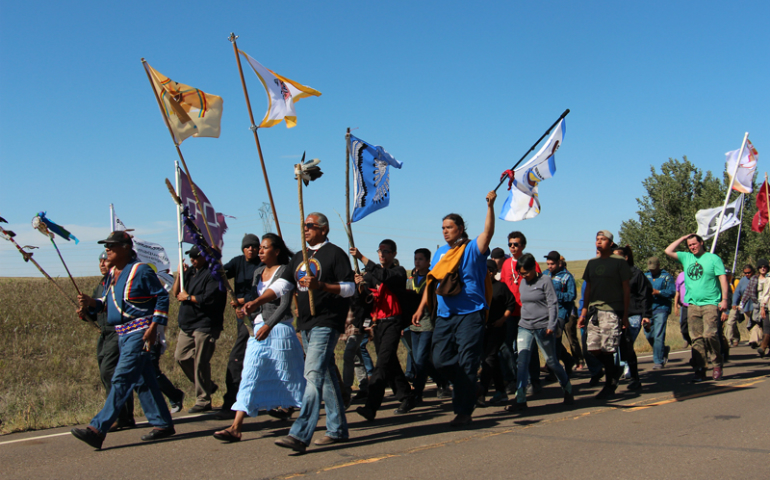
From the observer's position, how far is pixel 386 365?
6.88 meters

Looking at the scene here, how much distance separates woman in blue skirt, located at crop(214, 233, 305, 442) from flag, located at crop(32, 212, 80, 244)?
295 centimetres

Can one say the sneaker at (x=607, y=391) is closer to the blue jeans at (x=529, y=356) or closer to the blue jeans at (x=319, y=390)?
the blue jeans at (x=529, y=356)

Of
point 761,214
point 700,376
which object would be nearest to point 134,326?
point 700,376

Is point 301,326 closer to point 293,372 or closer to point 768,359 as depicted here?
point 293,372

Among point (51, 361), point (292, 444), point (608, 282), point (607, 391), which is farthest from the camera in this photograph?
point (51, 361)

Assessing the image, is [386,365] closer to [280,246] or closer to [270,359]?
[270,359]

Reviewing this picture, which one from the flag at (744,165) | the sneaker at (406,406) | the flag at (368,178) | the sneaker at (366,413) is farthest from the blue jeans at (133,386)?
the flag at (744,165)

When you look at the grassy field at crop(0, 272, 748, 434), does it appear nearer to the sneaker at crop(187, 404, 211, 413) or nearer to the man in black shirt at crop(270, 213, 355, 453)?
the sneaker at crop(187, 404, 211, 413)

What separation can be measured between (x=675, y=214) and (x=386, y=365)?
45.0 meters

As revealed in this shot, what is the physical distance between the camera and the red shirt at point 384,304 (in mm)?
7332

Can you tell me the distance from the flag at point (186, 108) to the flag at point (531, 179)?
384cm

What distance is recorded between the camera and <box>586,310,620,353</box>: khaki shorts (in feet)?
25.4

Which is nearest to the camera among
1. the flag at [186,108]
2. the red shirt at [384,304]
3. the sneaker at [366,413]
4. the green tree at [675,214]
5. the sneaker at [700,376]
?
the sneaker at [366,413]

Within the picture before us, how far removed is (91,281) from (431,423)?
89.1 ft
